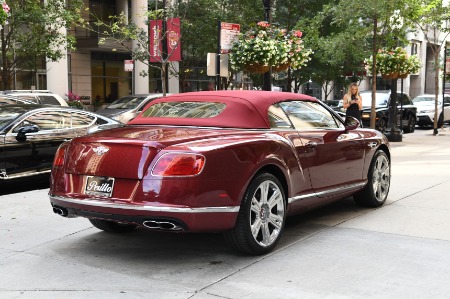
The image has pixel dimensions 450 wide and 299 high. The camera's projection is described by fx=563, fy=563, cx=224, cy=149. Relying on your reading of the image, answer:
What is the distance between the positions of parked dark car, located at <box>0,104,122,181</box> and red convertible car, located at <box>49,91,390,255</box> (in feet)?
10.9

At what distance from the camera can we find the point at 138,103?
18.8m

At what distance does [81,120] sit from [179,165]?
5776 millimetres

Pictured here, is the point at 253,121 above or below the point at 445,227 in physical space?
above

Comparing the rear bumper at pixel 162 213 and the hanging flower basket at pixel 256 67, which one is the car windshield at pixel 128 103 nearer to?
the hanging flower basket at pixel 256 67

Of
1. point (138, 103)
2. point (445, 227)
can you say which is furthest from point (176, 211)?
point (138, 103)

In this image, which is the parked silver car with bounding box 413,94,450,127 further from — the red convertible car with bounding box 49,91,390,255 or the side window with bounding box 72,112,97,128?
the red convertible car with bounding box 49,91,390,255

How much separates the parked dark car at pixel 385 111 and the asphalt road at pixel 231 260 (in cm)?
1474

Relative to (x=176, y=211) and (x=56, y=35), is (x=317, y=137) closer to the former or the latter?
(x=176, y=211)

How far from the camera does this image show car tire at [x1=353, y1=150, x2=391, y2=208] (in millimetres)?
7258

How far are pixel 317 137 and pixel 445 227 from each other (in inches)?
71.1

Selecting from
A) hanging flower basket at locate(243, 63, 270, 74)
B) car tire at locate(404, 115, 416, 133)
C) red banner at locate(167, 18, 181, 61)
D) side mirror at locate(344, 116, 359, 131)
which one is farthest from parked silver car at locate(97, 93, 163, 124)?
side mirror at locate(344, 116, 359, 131)

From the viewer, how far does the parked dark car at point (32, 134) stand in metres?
8.55

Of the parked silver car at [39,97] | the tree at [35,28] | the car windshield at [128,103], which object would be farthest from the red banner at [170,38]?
the parked silver car at [39,97]

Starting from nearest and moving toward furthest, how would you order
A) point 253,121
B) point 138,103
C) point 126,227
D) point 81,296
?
point 81,296
point 253,121
point 126,227
point 138,103
